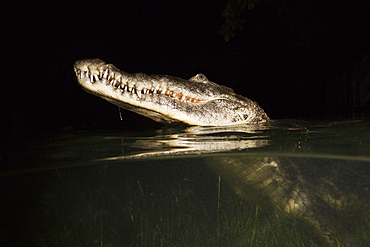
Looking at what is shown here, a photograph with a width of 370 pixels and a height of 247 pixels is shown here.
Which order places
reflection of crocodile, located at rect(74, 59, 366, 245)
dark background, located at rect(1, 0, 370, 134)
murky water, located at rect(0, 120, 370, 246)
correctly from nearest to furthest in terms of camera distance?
murky water, located at rect(0, 120, 370, 246)
reflection of crocodile, located at rect(74, 59, 366, 245)
dark background, located at rect(1, 0, 370, 134)

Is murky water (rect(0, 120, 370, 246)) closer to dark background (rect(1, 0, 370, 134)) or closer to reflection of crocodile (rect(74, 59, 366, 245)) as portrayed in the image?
reflection of crocodile (rect(74, 59, 366, 245))

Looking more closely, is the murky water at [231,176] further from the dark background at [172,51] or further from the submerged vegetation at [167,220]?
the dark background at [172,51]

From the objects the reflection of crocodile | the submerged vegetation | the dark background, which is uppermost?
the dark background

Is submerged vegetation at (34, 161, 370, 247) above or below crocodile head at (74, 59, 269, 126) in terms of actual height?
below

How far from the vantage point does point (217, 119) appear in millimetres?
4488

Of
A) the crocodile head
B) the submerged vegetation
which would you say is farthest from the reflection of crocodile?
the submerged vegetation

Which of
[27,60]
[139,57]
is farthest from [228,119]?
[27,60]

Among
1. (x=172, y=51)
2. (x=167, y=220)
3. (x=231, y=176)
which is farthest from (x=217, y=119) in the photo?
(x=172, y=51)

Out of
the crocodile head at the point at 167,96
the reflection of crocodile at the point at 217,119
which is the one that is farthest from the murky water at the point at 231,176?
the crocodile head at the point at 167,96

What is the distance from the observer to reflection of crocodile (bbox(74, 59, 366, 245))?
142 inches

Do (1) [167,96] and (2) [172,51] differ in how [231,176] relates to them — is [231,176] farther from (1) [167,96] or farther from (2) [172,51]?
(2) [172,51]

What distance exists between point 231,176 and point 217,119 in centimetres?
93

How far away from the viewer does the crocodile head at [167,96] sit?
366 centimetres

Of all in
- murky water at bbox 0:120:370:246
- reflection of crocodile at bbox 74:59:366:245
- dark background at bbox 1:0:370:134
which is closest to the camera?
murky water at bbox 0:120:370:246
